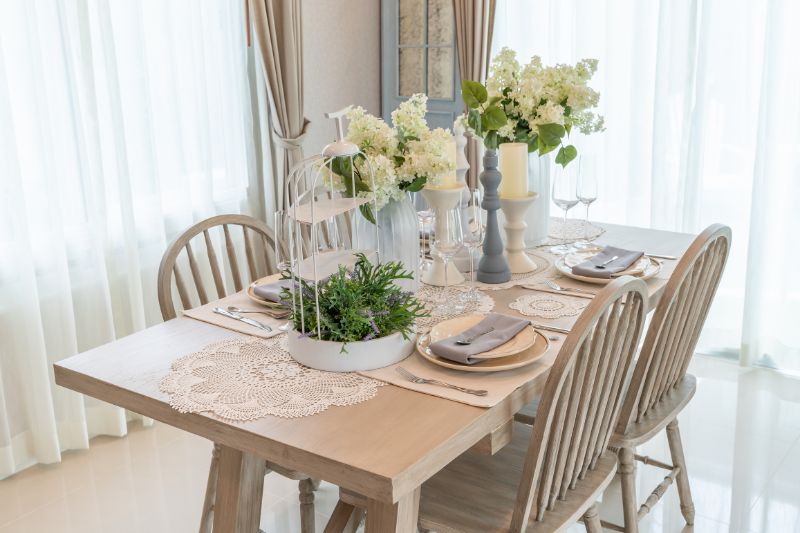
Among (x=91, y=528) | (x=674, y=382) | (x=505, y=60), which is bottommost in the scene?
(x=91, y=528)

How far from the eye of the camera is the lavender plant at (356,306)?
190cm

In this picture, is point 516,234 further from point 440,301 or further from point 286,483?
point 286,483

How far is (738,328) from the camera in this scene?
Result: 394cm

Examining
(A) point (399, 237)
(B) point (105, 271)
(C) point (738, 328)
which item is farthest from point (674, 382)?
(B) point (105, 271)

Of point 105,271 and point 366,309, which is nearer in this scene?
point 366,309

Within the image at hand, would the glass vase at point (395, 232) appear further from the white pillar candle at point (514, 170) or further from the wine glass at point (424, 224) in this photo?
the white pillar candle at point (514, 170)

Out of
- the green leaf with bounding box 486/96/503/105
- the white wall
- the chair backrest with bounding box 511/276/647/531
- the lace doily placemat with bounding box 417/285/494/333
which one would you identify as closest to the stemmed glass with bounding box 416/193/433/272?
the lace doily placemat with bounding box 417/285/494/333

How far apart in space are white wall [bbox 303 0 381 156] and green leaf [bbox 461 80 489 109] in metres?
1.62

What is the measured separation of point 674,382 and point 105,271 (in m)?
2.05

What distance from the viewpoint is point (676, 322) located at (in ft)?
7.29

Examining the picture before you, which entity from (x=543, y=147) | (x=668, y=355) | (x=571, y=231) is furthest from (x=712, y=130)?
(x=668, y=355)

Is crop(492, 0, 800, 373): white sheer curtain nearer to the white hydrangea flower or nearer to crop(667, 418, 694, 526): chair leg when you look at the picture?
crop(667, 418, 694, 526): chair leg

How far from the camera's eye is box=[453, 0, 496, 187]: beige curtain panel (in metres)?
4.17

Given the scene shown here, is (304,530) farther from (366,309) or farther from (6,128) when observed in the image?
(6,128)
